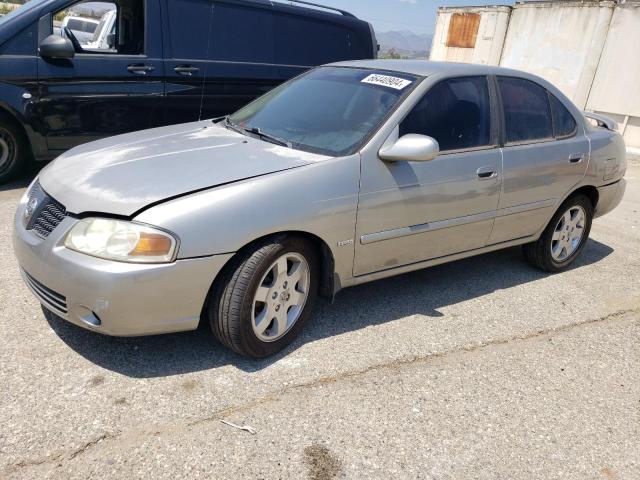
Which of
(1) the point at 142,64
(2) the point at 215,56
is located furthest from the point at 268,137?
(2) the point at 215,56

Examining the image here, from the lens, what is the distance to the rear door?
387cm

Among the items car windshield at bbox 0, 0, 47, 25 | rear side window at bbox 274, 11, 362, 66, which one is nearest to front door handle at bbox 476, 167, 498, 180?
rear side window at bbox 274, 11, 362, 66

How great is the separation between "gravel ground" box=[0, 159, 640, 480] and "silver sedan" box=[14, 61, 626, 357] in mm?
267

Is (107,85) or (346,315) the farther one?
(107,85)

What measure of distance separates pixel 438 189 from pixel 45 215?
2.20m

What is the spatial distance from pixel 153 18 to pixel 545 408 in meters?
4.98

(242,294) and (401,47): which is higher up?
(242,294)

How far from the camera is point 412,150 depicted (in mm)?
3061

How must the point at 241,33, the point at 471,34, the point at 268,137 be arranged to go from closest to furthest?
the point at 268,137 < the point at 241,33 < the point at 471,34

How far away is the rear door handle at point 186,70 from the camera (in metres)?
5.75

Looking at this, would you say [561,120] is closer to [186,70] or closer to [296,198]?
[296,198]

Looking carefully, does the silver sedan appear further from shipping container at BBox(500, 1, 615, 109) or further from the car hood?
shipping container at BBox(500, 1, 615, 109)

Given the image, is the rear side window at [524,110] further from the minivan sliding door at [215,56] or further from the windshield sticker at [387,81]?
the minivan sliding door at [215,56]

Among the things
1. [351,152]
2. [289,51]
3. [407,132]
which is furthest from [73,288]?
[289,51]
